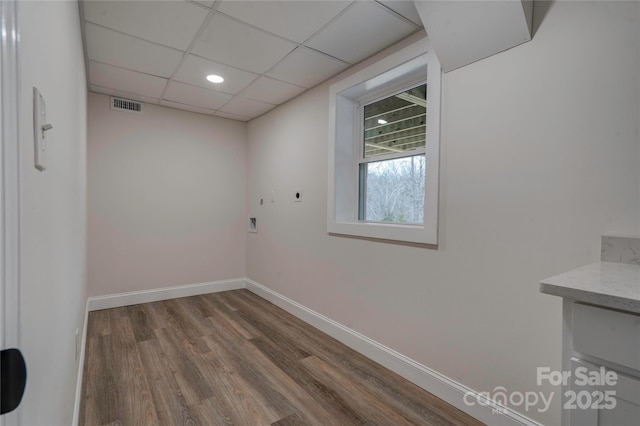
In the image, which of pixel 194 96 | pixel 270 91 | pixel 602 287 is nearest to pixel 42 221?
pixel 602 287

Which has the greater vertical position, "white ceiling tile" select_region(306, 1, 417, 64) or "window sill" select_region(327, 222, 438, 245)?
"white ceiling tile" select_region(306, 1, 417, 64)

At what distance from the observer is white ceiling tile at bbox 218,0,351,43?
1.85 m

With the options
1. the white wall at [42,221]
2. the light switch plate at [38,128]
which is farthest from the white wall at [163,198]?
the light switch plate at [38,128]

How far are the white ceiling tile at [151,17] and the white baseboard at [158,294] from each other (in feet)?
9.25

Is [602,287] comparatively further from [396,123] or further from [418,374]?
[396,123]

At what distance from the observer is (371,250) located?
2.47 meters

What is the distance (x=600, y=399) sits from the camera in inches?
33.9

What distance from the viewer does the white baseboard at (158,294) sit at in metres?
3.49

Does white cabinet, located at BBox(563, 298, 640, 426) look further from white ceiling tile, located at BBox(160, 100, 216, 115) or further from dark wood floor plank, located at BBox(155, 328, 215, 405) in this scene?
white ceiling tile, located at BBox(160, 100, 216, 115)

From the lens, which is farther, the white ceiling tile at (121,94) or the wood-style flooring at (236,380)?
the white ceiling tile at (121,94)

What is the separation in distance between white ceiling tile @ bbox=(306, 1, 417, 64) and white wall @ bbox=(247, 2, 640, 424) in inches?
22.7

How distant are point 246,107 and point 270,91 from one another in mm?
663

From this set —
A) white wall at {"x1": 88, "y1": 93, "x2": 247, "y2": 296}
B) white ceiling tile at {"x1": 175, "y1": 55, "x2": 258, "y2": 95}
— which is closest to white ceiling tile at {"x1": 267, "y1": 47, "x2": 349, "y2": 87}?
white ceiling tile at {"x1": 175, "y1": 55, "x2": 258, "y2": 95}

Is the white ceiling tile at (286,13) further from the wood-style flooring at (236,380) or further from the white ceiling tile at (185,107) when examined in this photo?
the wood-style flooring at (236,380)
